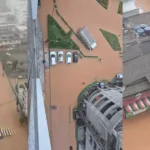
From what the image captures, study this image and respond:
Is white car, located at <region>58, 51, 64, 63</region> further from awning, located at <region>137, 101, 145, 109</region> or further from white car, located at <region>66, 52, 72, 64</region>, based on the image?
awning, located at <region>137, 101, 145, 109</region>

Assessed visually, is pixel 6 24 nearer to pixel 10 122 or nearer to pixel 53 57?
pixel 53 57

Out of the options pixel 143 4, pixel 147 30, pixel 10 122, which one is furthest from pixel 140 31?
pixel 10 122

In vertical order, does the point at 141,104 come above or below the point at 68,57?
below

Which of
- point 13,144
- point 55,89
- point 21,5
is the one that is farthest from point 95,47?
point 13,144

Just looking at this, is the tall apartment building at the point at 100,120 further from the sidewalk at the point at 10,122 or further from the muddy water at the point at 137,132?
the sidewalk at the point at 10,122

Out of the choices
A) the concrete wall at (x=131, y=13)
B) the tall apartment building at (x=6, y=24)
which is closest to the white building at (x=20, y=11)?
the tall apartment building at (x=6, y=24)

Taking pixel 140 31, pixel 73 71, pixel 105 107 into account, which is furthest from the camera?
pixel 73 71

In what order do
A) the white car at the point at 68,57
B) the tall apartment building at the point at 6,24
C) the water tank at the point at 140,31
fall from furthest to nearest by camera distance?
the white car at the point at 68,57 < the tall apartment building at the point at 6,24 < the water tank at the point at 140,31

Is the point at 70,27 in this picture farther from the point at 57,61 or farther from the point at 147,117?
the point at 147,117
